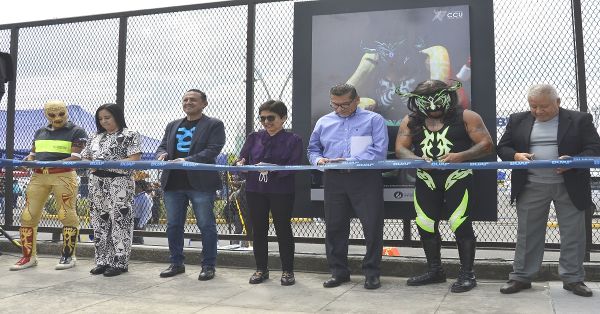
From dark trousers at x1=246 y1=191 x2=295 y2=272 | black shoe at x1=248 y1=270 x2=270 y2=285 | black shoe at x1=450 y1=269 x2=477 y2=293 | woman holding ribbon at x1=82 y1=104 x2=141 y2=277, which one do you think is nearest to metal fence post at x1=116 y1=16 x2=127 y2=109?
woman holding ribbon at x1=82 y1=104 x2=141 y2=277

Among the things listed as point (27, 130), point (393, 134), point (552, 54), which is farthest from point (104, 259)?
point (552, 54)

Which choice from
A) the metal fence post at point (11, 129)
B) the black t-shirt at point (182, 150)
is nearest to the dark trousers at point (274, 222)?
the black t-shirt at point (182, 150)

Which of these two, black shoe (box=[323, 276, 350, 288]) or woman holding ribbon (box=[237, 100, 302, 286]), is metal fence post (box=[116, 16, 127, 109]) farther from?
black shoe (box=[323, 276, 350, 288])

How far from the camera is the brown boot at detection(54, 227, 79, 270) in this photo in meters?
5.81

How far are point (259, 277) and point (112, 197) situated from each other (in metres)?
1.72

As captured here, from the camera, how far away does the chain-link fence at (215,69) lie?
201 inches

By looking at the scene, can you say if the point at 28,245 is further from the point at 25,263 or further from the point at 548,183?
the point at 548,183

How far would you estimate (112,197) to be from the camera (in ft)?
17.9

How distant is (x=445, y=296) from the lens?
173 inches

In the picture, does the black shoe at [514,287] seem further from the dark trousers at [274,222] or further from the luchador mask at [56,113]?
the luchador mask at [56,113]

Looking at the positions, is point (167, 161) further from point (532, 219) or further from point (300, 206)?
point (532, 219)

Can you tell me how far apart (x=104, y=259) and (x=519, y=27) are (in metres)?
4.72

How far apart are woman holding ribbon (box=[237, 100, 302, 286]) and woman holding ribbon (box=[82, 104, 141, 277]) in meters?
1.26

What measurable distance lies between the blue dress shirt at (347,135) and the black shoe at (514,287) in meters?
1.48
